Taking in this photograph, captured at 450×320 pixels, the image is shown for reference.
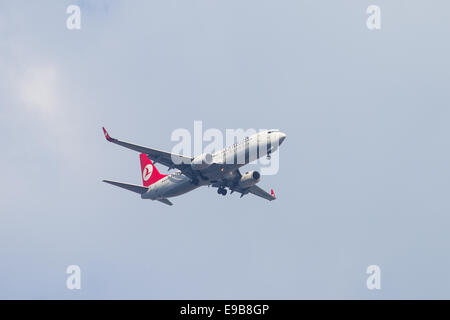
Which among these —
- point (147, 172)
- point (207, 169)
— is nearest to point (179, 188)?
point (207, 169)

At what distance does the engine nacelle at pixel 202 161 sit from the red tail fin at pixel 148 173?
1259cm

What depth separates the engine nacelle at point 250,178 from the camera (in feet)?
296

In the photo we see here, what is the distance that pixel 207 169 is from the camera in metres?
82.8

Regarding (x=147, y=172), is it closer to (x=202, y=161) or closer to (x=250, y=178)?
(x=250, y=178)

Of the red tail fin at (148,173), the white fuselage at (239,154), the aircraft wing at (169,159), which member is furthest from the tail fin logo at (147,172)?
the aircraft wing at (169,159)

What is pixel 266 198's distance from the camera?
10294cm

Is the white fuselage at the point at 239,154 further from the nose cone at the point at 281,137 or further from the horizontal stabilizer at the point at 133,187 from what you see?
the horizontal stabilizer at the point at 133,187

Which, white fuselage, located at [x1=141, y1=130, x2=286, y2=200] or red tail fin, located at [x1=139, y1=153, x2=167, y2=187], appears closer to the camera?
white fuselage, located at [x1=141, y1=130, x2=286, y2=200]

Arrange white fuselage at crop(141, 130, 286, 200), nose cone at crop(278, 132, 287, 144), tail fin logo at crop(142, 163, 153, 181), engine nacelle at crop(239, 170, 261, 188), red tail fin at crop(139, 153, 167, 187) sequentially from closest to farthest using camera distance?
white fuselage at crop(141, 130, 286, 200), nose cone at crop(278, 132, 287, 144), engine nacelle at crop(239, 170, 261, 188), red tail fin at crop(139, 153, 167, 187), tail fin logo at crop(142, 163, 153, 181)

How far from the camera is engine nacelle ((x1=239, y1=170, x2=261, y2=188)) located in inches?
3556

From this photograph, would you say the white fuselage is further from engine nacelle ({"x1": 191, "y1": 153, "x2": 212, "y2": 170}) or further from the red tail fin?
the red tail fin

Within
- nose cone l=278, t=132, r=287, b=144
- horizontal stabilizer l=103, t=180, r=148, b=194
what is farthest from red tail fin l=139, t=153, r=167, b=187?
nose cone l=278, t=132, r=287, b=144
